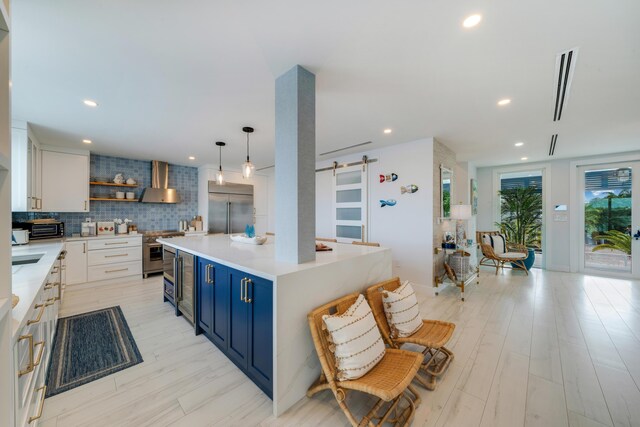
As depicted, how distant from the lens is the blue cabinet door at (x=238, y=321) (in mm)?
1929

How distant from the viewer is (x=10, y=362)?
2.96 ft

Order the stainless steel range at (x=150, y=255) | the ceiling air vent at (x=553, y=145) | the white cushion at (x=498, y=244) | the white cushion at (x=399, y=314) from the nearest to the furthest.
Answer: the white cushion at (x=399, y=314)
the ceiling air vent at (x=553, y=145)
the stainless steel range at (x=150, y=255)
the white cushion at (x=498, y=244)

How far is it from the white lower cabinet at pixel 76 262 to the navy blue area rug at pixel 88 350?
163cm

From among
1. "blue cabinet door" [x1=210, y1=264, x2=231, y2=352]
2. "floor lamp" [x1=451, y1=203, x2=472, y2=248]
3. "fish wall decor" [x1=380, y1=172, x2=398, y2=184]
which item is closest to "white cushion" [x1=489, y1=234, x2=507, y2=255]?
"floor lamp" [x1=451, y1=203, x2=472, y2=248]

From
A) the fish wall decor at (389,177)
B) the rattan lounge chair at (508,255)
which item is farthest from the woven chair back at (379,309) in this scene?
the rattan lounge chair at (508,255)

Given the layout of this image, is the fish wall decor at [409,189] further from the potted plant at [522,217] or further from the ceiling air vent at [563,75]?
the potted plant at [522,217]

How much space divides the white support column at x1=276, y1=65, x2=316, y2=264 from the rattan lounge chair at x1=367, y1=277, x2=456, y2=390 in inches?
28.4

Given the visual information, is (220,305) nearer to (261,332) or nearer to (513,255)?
(261,332)

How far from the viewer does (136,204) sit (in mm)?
5379

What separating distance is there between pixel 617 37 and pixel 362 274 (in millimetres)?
2504

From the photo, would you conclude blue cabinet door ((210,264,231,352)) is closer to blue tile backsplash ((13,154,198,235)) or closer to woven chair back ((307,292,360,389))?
woven chair back ((307,292,360,389))

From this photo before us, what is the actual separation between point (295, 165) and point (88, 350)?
268cm

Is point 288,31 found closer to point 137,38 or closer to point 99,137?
point 137,38

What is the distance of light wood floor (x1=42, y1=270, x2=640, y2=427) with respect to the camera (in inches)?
63.4
